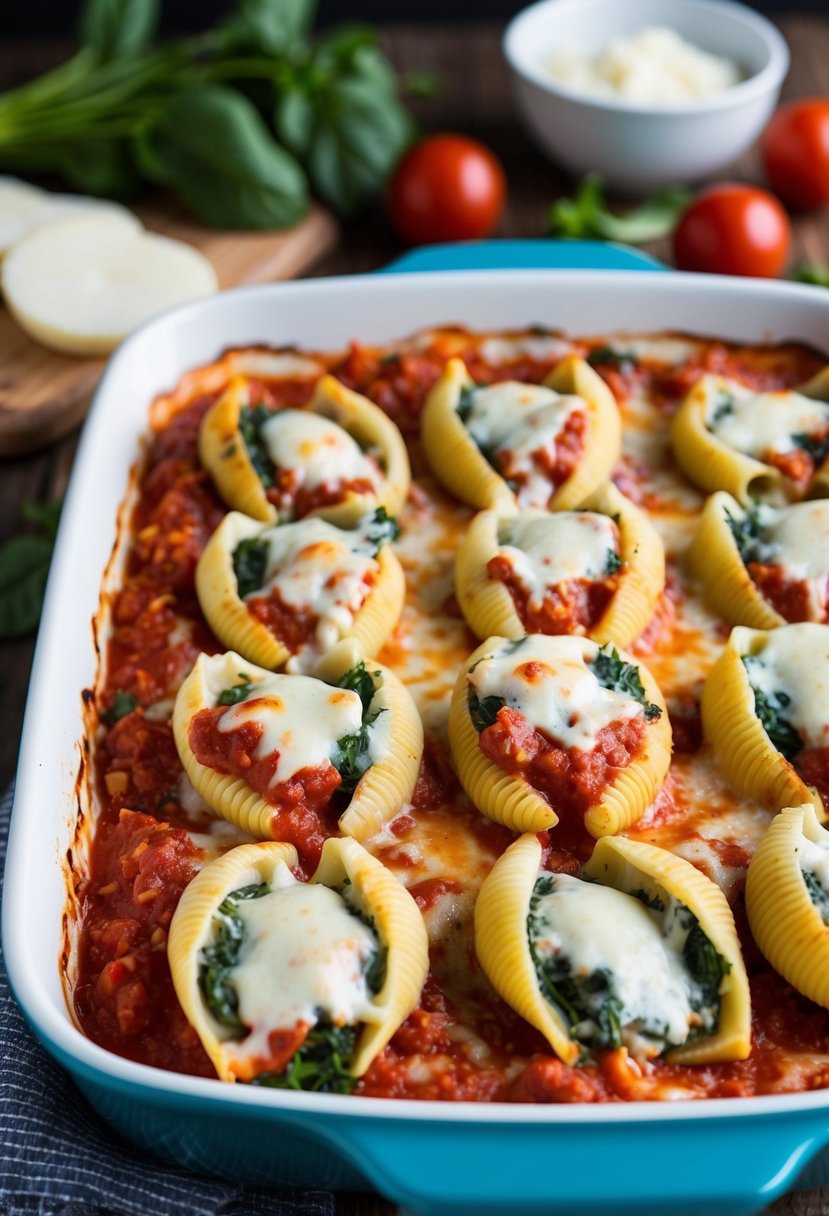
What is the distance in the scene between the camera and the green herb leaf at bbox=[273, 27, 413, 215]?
552 centimetres

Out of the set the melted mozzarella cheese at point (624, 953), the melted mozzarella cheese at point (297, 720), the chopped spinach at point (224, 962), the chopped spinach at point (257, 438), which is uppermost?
the melted mozzarella cheese at point (624, 953)

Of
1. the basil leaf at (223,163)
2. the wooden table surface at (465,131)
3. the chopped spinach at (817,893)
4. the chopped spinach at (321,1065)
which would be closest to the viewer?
the chopped spinach at (321,1065)

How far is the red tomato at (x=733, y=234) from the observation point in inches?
210

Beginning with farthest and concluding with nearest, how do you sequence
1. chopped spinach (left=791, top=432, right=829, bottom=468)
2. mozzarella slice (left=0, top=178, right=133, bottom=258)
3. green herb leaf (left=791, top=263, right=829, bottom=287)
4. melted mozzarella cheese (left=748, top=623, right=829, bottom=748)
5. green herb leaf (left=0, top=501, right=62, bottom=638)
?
1. mozzarella slice (left=0, top=178, right=133, bottom=258)
2. green herb leaf (left=791, top=263, right=829, bottom=287)
3. green herb leaf (left=0, top=501, right=62, bottom=638)
4. chopped spinach (left=791, top=432, right=829, bottom=468)
5. melted mozzarella cheese (left=748, top=623, right=829, bottom=748)

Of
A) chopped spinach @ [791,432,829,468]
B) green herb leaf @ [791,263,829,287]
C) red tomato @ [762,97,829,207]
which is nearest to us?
chopped spinach @ [791,432,829,468]

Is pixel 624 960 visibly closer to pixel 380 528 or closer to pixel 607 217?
pixel 380 528

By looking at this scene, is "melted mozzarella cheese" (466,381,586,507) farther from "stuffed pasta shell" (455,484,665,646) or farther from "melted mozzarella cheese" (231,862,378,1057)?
"melted mozzarella cheese" (231,862,378,1057)

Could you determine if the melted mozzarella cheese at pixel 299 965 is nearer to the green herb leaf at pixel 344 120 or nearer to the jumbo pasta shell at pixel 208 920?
the jumbo pasta shell at pixel 208 920

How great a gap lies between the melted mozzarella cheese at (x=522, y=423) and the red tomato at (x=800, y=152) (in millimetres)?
2284

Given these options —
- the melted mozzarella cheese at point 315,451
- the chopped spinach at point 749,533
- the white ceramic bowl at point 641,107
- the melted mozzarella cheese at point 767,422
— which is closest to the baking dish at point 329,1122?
the melted mozzarella cheese at point 315,451

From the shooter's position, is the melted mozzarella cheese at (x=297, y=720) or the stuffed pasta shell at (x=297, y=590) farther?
the stuffed pasta shell at (x=297, y=590)

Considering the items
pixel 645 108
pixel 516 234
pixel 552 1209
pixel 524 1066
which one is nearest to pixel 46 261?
pixel 516 234

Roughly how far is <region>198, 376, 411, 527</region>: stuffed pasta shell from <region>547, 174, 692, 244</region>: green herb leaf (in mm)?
1573

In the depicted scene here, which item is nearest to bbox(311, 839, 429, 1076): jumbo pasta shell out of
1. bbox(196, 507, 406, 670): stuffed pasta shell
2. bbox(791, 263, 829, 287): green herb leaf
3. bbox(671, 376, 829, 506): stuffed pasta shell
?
bbox(196, 507, 406, 670): stuffed pasta shell
